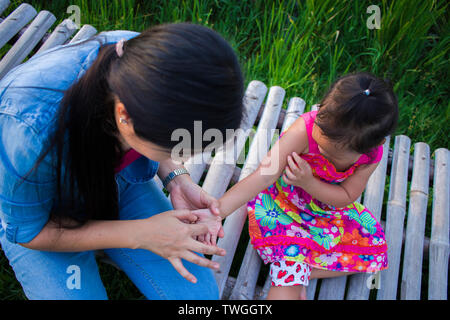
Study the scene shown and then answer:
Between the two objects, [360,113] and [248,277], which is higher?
[360,113]

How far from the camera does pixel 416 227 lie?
5.74 feet

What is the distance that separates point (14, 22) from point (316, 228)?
1.86 m

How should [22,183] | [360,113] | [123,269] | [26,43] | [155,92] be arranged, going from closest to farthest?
[155,92], [22,183], [360,113], [123,269], [26,43]

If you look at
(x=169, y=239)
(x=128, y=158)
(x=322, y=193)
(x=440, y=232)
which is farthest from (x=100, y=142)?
(x=440, y=232)

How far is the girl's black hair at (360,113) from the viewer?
48.6 inches

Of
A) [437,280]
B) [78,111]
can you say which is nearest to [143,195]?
[78,111]

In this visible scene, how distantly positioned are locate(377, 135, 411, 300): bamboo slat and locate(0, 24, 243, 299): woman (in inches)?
31.1

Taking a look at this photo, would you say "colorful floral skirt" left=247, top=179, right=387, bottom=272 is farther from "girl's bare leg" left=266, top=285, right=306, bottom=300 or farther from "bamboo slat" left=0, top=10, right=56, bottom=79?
"bamboo slat" left=0, top=10, right=56, bottom=79

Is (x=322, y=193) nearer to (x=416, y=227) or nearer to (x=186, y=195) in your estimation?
(x=186, y=195)

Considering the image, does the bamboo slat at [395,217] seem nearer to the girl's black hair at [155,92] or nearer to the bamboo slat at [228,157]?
the bamboo slat at [228,157]

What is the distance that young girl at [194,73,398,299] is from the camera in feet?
4.16

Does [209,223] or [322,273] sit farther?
[322,273]

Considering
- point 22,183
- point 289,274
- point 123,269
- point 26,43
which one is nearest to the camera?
point 22,183
